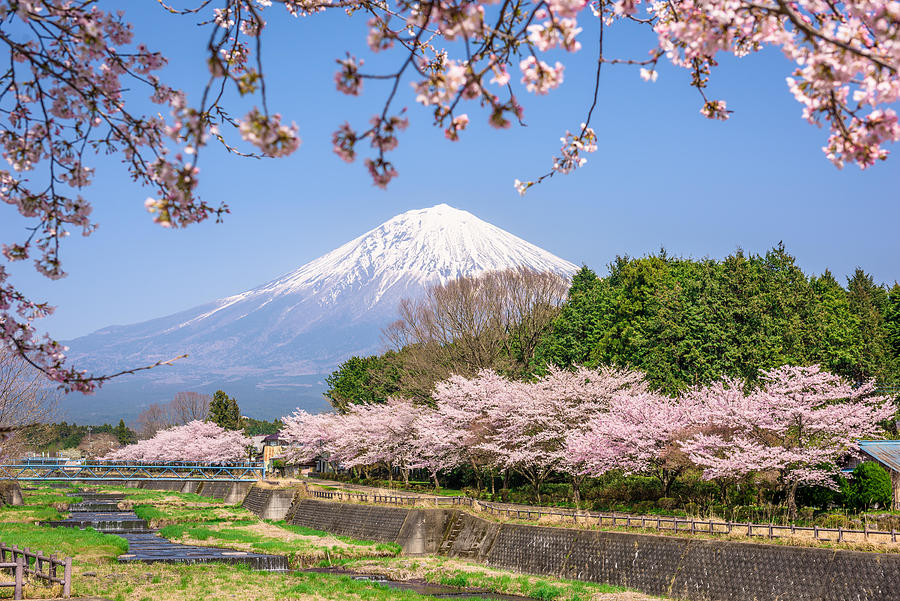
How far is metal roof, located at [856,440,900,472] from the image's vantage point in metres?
28.4

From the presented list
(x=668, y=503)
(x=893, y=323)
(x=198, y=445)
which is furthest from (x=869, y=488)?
(x=198, y=445)

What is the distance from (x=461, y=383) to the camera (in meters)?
44.9

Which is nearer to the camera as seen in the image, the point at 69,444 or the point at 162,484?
the point at 162,484

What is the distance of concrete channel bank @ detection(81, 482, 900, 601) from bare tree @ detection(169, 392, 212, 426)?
88.5 meters

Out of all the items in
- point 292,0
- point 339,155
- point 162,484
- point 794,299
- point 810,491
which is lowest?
point 162,484

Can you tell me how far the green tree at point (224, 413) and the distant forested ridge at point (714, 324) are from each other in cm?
5162

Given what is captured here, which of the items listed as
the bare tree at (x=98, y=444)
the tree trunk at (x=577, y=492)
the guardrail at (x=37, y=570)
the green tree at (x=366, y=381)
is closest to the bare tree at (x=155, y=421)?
the bare tree at (x=98, y=444)

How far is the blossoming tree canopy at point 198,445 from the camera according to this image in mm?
76750

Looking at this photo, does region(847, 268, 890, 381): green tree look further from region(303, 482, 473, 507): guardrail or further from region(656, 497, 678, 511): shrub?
region(303, 482, 473, 507): guardrail

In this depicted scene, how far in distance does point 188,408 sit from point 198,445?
53985 mm

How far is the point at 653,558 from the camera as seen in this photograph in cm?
2455

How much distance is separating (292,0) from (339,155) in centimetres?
317

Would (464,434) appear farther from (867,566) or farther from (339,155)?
(339,155)


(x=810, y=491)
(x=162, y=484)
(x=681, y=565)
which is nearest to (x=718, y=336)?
(x=810, y=491)
